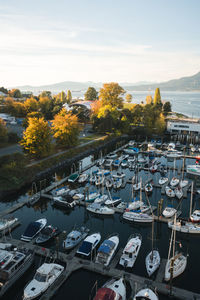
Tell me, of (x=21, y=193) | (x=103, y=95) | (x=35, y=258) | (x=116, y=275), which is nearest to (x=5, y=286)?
(x=35, y=258)

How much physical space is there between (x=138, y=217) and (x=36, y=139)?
31.0 metres

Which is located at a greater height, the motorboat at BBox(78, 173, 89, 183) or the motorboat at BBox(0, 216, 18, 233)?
the motorboat at BBox(78, 173, 89, 183)

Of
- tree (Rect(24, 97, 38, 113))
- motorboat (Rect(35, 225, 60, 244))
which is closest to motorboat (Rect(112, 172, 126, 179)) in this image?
motorboat (Rect(35, 225, 60, 244))

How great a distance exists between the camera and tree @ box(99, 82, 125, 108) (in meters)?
110

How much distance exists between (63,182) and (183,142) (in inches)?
2097

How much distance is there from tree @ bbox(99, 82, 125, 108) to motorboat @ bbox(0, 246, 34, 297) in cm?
9156

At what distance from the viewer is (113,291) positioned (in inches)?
784

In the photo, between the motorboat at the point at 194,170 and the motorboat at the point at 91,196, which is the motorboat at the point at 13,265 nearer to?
the motorboat at the point at 91,196

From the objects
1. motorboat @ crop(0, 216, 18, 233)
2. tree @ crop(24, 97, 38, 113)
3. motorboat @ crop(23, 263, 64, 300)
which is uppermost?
tree @ crop(24, 97, 38, 113)

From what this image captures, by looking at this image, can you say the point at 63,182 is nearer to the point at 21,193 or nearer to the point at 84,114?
the point at 21,193

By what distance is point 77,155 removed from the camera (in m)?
64.6

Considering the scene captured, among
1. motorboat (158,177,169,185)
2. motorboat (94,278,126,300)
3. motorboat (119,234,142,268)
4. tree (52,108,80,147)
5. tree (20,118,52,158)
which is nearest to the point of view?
motorboat (94,278,126,300)

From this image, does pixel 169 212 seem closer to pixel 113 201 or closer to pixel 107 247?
pixel 113 201

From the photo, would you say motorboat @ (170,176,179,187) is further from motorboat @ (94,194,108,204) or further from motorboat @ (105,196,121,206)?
motorboat @ (94,194,108,204)
